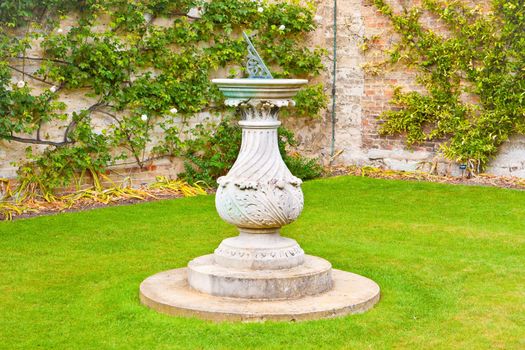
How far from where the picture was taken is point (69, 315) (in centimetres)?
569

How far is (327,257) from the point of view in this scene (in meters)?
7.39

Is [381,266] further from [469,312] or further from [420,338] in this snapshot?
[420,338]

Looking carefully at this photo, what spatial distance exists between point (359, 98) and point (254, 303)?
7493 mm

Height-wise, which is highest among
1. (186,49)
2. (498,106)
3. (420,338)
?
(186,49)

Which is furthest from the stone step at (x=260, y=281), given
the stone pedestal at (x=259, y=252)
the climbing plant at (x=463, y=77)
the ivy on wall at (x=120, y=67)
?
the climbing plant at (x=463, y=77)

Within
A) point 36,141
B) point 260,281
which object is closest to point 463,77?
Result: point 36,141

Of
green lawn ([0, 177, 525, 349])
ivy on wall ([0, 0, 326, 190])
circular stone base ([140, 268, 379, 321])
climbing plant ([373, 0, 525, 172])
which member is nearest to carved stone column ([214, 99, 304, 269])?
circular stone base ([140, 268, 379, 321])

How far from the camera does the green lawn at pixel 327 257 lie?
5227 mm

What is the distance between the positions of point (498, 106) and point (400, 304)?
6.08m

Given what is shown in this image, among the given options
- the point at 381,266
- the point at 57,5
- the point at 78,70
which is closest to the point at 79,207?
the point at 78,70

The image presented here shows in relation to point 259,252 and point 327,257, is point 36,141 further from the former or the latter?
point 259,252

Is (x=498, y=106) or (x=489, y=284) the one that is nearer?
(x=489, y=284)

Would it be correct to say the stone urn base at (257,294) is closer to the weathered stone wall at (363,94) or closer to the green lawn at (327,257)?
the green lawn at (327,257)

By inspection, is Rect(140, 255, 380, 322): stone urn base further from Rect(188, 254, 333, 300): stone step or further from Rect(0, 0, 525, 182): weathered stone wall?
Rect(0, 0, 525, 182): weathered stone wall
